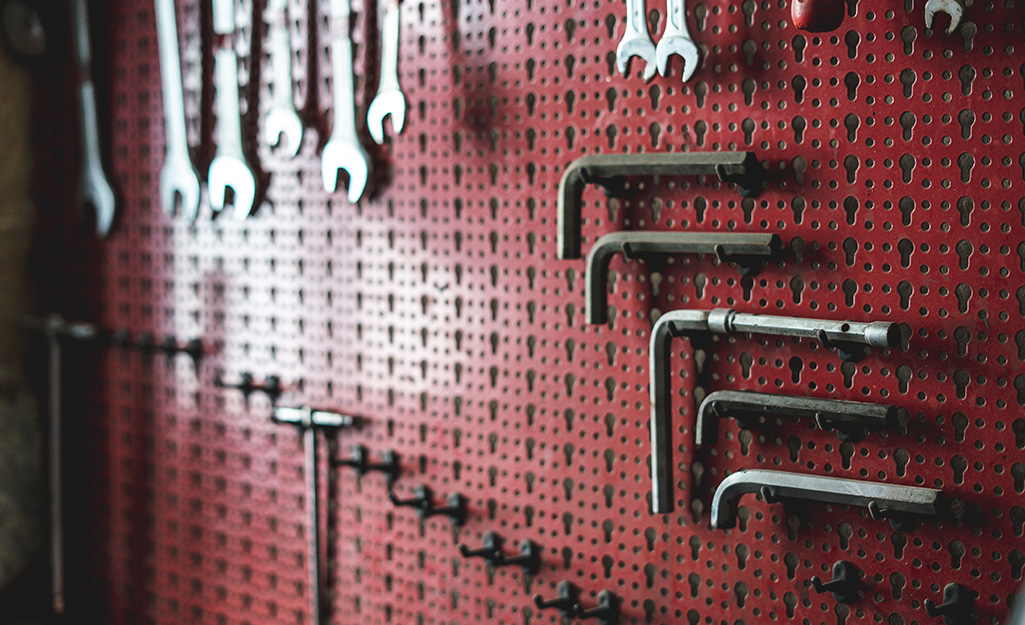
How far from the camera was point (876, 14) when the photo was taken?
1.47 m

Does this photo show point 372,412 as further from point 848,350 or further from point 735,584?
point 848,350

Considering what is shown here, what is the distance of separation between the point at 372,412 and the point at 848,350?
113 centimetres

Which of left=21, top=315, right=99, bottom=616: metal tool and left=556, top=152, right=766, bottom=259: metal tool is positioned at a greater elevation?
left=556, top=152, right=766, bottom=259: metal tool

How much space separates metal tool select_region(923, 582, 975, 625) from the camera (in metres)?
1.42

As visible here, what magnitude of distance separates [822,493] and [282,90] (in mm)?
1563

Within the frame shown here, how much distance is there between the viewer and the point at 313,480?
7.23 feet

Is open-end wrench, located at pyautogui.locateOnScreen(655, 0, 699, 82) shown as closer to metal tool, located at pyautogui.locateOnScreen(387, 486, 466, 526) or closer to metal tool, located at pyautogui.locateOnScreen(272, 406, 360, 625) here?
metal tool, located at pyautogui.locateOnScreen(387, 486, 466, 526)

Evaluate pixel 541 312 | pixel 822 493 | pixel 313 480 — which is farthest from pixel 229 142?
pixel 822 493

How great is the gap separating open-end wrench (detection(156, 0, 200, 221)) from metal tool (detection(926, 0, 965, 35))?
1.84 metres

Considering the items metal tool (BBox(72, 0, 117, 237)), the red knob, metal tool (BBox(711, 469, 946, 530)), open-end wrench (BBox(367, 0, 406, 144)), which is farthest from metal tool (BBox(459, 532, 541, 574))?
metal tool (BBox(72, 0, 117, 237))

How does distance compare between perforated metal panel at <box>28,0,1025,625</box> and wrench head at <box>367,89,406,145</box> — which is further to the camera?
wrench head at <box>367,89,406,145</box>

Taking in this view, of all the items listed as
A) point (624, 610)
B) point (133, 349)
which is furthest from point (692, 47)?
point (133, 349)

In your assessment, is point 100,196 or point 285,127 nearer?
point 285,127

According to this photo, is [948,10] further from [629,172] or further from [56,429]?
[56,429]
